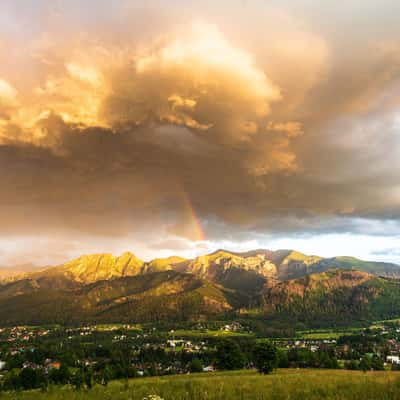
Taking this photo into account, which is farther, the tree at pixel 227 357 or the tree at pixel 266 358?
the tree at pixel 227 357

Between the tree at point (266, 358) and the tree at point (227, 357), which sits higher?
the tree at point (266, 358)

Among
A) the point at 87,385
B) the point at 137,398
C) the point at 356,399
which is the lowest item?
the point at 87,385

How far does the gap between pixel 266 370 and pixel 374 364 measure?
65208 millimetres

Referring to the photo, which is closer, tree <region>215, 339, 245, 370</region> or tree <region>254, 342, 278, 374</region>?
tree <region>254, 342, 278, 374</region>

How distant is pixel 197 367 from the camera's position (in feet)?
316

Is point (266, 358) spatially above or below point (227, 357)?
above

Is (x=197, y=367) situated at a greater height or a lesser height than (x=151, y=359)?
greater

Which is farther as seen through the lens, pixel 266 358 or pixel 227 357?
pixel 227 357

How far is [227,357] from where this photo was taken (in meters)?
71.9

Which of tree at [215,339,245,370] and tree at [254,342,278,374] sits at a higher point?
tree at [254,342,278,374]

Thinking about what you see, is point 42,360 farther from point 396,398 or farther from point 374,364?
point 396,398

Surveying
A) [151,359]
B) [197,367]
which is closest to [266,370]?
[197,367]

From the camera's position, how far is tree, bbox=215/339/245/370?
71.5 metres

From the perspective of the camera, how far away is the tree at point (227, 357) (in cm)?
7150
